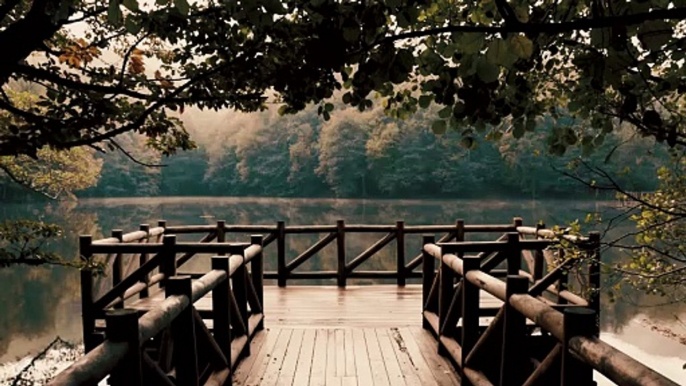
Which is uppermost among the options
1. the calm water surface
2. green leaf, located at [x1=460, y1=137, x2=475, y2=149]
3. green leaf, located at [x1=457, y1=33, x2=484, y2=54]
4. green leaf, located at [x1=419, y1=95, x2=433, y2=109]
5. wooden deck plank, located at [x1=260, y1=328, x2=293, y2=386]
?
green leaf, located at [x1=457, y1=33, x2=484, y2=54]

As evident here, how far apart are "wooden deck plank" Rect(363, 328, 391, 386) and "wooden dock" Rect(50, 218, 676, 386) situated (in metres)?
0.02

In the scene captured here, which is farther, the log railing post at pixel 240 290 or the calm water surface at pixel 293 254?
the calm water surface at pixel 293 254

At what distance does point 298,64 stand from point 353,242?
30.9 meters

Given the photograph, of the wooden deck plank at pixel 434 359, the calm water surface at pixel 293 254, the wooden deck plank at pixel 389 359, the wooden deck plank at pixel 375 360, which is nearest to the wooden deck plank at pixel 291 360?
the wooden deck plank at pixel 375 360

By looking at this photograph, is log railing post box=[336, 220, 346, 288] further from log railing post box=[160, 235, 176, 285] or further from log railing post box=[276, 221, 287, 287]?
log railing post box=[160, 235, 176, 285]

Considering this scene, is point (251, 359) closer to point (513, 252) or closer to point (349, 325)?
point (349, 325)

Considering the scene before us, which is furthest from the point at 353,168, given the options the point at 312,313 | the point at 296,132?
the point at 312,313

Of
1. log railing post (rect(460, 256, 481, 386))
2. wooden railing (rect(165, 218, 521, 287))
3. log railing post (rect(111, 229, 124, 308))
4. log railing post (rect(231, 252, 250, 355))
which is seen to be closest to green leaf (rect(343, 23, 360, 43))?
log railing post (rect(460, 256, 481, 386))

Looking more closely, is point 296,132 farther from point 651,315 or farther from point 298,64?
point 298,64

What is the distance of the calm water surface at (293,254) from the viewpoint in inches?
587

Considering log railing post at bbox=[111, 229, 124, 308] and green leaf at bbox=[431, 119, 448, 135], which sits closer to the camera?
green leaf at bbox=[431, 119, 448, 135]

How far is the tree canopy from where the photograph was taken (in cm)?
176

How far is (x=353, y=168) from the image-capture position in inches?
2844

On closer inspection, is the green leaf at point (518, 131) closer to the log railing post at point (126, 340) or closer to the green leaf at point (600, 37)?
the green leaf at point (600, 37)
